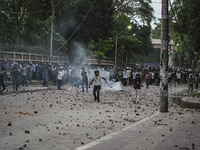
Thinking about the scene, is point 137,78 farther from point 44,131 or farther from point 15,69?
point 44,131

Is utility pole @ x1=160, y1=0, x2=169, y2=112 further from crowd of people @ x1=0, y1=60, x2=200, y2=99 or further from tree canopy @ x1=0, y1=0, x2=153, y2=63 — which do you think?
tree canopy @ x1=0, y1=0, x2=153, y2=63

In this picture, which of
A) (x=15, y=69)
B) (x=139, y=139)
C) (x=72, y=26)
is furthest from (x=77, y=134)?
(x=72, y=26)

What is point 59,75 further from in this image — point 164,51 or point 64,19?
point 64,19

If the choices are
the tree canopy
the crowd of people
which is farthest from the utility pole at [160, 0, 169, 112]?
the tree canopy

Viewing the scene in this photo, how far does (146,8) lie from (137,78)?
34365mm

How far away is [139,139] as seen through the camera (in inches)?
299

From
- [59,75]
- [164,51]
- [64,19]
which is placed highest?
[64,19]

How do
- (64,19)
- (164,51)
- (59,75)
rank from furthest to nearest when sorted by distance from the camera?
(64,19) < (59,75) < (164,51)

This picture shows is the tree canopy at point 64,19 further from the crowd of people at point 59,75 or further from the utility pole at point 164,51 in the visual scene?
the utility pole at point 164,51

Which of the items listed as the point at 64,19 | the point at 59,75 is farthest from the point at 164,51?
the point at 64,19

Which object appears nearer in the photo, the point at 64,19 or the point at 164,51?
the point at 164,51

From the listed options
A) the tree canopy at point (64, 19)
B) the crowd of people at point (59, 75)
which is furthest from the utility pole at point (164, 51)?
the tree canopy at point (64, 19)

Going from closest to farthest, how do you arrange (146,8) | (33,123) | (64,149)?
(64,149)
(33,123)
(146,8)

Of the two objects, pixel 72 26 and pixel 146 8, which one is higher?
pixel 146 8
